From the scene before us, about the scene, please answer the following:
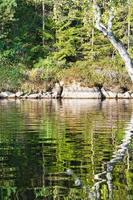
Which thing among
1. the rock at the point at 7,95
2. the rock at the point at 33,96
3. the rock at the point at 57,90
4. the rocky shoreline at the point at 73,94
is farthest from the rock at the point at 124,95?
the rock at the point at 7,95

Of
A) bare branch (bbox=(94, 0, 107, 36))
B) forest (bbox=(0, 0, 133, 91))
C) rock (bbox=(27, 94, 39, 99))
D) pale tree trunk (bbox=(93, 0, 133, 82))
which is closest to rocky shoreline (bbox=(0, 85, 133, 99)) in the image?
rock (bbox=(27, 94, 39, 99))

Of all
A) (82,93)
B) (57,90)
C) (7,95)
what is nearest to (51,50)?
(57,90)

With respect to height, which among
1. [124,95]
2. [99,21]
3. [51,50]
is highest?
[99,21]

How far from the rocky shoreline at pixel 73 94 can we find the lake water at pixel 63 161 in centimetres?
2695

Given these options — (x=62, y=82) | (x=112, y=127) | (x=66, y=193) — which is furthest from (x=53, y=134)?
(x=62, y=82)

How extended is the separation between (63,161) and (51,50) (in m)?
47.3

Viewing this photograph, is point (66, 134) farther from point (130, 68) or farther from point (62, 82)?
point (62, 82)

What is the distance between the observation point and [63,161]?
45.8 ft

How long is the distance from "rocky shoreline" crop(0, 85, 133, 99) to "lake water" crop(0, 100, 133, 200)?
88.4 ft

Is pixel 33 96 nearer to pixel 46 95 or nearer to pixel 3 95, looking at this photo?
pixel 46 95

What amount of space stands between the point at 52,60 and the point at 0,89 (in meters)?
6.42

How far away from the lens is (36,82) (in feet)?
185

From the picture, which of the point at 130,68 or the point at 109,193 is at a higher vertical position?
the point at 130,68

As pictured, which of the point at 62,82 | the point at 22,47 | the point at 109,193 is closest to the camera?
the point at 109,193
